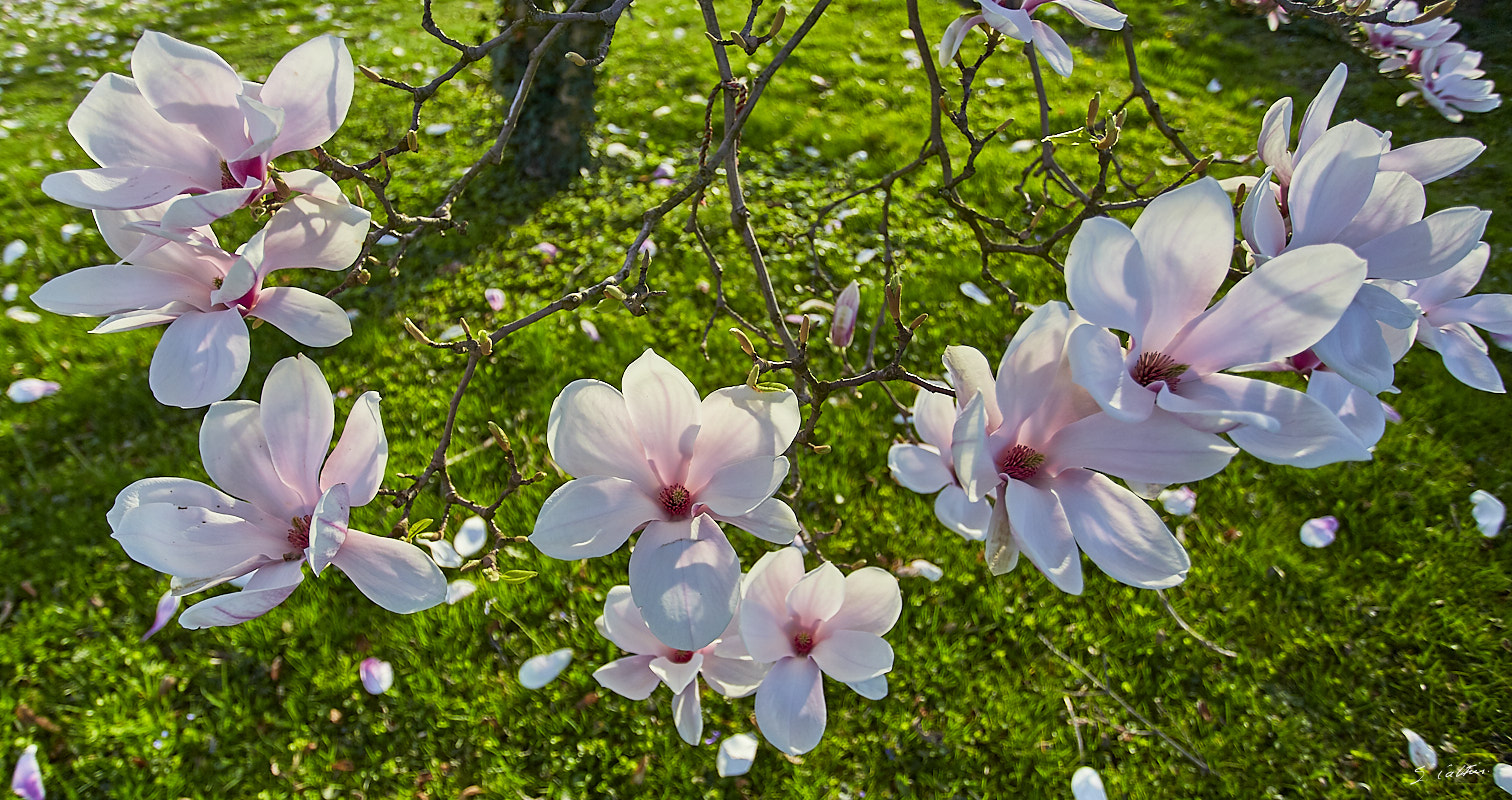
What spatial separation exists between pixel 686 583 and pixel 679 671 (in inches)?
12.5

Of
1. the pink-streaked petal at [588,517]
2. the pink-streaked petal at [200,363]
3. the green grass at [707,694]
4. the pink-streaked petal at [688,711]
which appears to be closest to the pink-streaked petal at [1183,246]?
the pink-streaked petal at [588,517]

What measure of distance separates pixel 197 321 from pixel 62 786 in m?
2.16

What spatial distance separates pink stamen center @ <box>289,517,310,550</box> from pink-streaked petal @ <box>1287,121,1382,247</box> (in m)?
0.99

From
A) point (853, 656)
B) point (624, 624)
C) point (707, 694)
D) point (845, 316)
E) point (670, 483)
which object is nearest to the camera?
point (670, 483)

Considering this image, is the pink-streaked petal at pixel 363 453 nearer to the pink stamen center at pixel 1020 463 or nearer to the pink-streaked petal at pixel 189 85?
the pink-streaked petal at pixel 189 85

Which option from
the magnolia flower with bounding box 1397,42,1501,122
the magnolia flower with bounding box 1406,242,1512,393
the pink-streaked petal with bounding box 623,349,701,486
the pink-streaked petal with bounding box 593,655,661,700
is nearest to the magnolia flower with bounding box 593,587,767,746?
the pink-streaked petal with bounding box 593,655,661,700

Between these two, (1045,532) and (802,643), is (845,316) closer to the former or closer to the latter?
(802,643)

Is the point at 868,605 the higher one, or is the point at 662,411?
the point at 662,411

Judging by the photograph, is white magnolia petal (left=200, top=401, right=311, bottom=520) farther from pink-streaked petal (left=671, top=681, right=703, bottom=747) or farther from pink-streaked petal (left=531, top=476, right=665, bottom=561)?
pink-streaked petal (left=671, top=681, right=703, bottom=747)

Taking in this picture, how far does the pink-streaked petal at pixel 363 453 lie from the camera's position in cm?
75

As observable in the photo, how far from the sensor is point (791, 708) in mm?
864

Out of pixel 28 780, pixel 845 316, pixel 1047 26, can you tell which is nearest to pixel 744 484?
pixel 845 316

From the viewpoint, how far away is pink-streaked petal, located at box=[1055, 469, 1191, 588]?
0.63 m

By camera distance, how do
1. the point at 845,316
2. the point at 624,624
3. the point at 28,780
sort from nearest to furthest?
1. the point at 624,624
2. the point at 845,316
3. the point at 28,780
